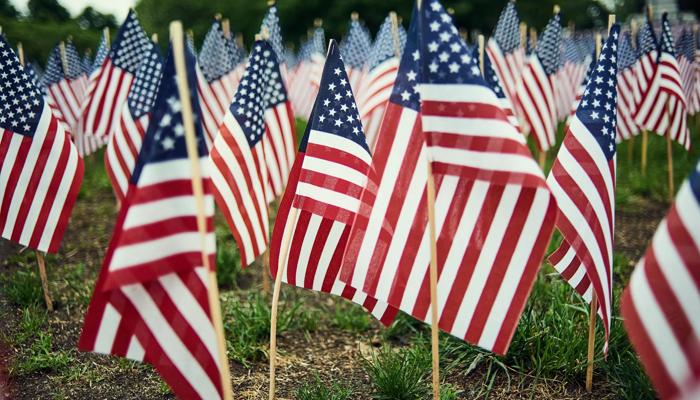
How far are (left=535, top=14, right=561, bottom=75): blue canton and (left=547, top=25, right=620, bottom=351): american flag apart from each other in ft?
14.1

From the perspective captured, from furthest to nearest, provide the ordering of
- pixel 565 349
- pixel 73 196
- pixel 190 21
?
pixel 190 21 < pixel 73 196 < pixel 565 349

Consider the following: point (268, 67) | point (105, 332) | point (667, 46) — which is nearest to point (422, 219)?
point (105, 332)

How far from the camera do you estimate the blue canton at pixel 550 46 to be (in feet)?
25.0

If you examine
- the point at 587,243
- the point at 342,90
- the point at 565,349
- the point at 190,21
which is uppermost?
the point at 190,21

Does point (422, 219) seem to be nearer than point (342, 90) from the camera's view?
Yes

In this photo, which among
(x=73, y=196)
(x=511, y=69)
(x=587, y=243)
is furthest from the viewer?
(x=511, y=69)

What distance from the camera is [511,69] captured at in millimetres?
9859

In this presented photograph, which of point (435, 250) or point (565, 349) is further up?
point (435, 250)

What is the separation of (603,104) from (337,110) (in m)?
1.55

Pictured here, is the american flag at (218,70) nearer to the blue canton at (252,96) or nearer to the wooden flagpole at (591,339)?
the blue canton at (252,96)

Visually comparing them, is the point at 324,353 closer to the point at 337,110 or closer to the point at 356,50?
the point at 337,110

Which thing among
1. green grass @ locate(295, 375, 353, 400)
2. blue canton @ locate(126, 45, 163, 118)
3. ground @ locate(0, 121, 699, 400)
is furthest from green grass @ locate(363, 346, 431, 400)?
blue canton @ locate(126, 45, 163, 118)

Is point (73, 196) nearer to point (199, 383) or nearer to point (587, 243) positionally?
point (199, 383)

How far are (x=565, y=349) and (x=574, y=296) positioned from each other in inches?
38.3
